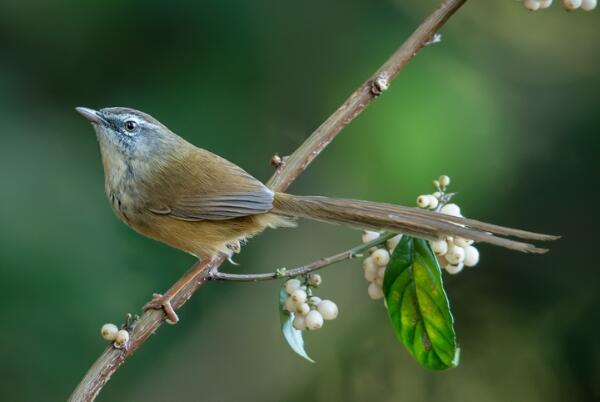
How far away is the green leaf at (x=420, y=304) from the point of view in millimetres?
2996

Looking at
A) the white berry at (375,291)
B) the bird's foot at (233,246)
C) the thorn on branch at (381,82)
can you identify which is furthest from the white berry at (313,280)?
the bird's foot at (233,246)

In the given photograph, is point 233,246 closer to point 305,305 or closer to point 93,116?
point 93,116

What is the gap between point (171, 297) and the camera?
3.54 metres

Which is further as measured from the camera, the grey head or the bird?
the grey head

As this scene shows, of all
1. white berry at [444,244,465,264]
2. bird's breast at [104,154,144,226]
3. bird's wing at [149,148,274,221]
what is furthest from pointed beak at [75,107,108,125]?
white berry at [444,244,465,264]

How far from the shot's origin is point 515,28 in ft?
20.6

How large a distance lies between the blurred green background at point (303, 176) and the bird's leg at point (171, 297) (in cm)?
134

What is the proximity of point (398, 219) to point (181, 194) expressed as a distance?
1.22m

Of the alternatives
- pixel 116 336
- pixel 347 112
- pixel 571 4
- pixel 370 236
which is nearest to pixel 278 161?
pixel 347 112

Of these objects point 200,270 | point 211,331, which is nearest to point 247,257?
point 211,331

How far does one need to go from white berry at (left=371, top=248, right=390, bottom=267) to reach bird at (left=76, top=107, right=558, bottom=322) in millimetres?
461

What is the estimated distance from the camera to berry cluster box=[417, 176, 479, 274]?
308 centimetres

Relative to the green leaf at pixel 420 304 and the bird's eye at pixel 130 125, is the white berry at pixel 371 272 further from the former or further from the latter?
the bird's eye at pixel 130 125

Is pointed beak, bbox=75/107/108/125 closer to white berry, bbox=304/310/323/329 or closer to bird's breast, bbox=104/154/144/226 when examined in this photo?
bird's breast, bbox=104/154/144/226
